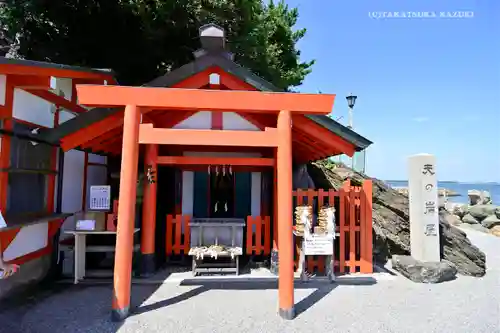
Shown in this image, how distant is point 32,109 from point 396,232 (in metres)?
8.77

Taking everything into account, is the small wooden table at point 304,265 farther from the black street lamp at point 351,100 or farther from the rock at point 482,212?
the rock at point 482,212

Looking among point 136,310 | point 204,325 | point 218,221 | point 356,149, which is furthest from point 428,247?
point 136,310

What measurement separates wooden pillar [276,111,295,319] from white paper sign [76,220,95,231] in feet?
11.6

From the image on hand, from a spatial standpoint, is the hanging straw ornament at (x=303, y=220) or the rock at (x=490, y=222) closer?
the hanging straw ornament at (x=303, y=220)

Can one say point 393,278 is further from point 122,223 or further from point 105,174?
point 105,174

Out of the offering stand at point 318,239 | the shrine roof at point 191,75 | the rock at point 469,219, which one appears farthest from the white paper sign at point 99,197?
the rock at point 469,219

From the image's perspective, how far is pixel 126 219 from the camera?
4.33m

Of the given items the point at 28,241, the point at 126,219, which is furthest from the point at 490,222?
the point at 28,241

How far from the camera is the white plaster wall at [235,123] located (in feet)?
20.4

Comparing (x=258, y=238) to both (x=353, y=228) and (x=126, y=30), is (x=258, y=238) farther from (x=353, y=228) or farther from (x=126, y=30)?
(x=126, y=30)

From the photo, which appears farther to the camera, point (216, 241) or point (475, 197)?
point (475, 197)

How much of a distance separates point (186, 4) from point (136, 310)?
27.6ft

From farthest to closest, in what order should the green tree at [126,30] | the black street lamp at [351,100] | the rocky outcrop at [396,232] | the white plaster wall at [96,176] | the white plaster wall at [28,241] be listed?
the black street lamp at [351,100], the green tree at [126,30], the white plaster wall at [96,176], the rocky outcrop at [396,232], the white plaster wall at [28,241]

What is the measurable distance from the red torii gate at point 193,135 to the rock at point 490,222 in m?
20.7
